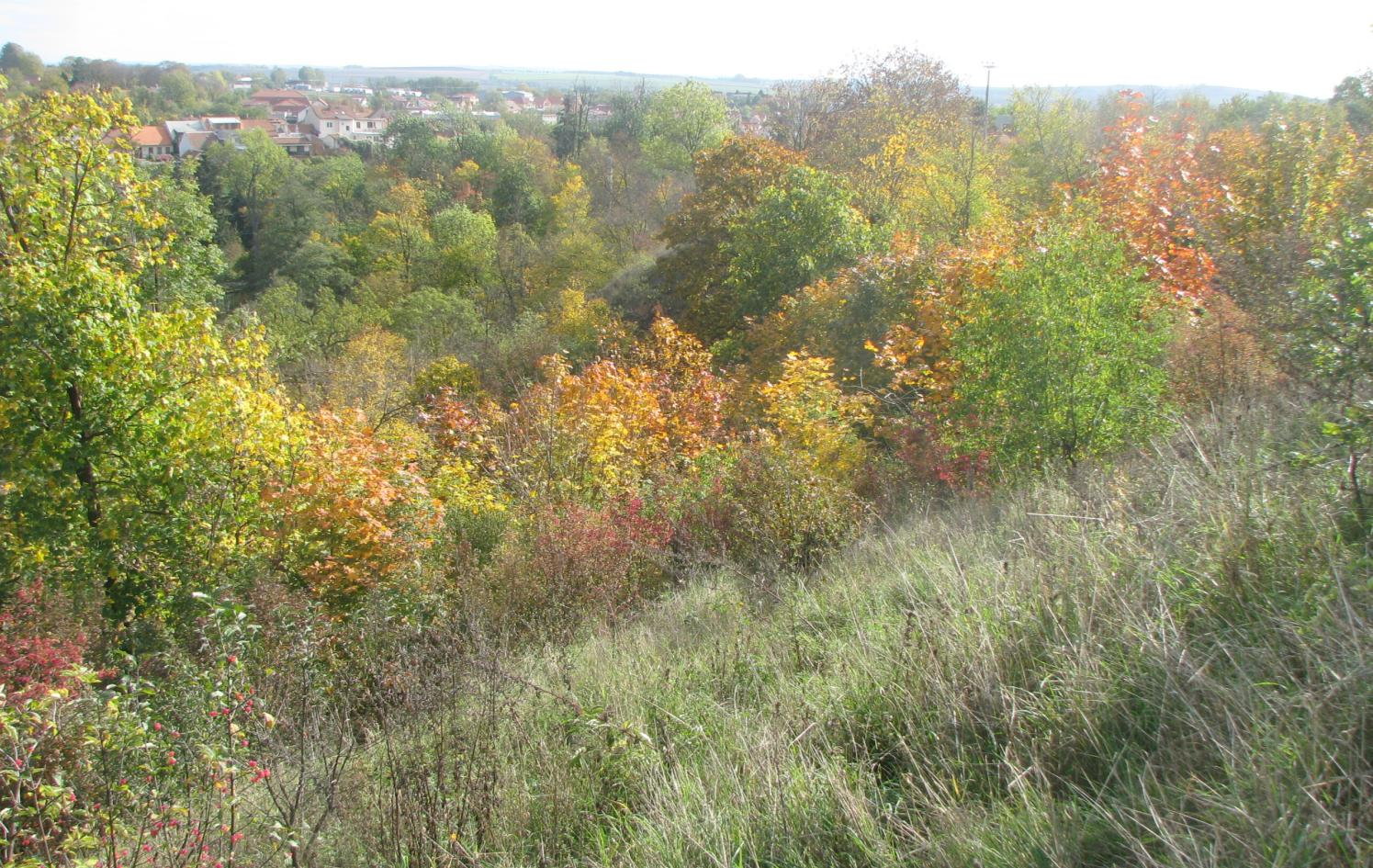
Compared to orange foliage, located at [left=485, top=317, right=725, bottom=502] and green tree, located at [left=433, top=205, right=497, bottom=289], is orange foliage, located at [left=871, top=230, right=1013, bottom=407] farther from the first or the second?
green tree, located at [left=433, top=205, right=497, bottom=289]

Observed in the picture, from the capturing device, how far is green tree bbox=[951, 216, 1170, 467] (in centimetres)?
637

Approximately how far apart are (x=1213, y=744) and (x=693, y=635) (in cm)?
306

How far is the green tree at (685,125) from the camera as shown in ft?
141

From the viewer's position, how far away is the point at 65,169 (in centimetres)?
735

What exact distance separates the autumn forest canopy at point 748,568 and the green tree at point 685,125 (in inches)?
1106

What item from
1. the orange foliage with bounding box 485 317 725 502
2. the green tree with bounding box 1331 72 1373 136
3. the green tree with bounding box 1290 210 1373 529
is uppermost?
the green tree with bounding box 1331 72 1373 136

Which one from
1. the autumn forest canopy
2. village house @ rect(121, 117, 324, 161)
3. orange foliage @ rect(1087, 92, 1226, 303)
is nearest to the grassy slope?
the autumn forest canopy

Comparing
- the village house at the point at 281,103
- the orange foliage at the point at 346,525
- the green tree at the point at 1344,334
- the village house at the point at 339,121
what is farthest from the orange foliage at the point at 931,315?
the village house at the point at 281,103

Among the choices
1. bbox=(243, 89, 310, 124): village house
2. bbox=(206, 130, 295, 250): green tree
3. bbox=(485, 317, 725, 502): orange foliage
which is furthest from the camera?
bbox=(243, 89, 310, 124): village house

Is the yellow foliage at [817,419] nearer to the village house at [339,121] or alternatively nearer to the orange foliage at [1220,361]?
the orange foliage at [1220,361]

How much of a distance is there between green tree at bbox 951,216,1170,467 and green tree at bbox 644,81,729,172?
37507mm

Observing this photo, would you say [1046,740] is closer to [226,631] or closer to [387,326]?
[226,631]

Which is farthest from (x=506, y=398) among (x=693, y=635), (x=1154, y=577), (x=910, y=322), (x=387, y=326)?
(x=1154, y=577)

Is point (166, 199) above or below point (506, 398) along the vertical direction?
above
